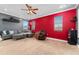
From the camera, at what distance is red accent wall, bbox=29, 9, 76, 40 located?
6.09m

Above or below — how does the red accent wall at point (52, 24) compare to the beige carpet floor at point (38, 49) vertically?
above

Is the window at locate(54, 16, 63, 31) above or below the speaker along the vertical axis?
above

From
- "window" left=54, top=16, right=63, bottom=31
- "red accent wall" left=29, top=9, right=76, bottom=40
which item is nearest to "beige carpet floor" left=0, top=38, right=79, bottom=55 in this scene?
"red accent wall" left=29, top=9, right=76, bottom=40

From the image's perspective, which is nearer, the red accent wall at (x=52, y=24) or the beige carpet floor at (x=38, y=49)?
the beige carpet floor at (x=38, y=49)

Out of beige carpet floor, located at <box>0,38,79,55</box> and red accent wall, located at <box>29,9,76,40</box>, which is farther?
red accent wall, located at <box>29,9,76,40</box>

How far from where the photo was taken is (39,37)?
726 centimetres

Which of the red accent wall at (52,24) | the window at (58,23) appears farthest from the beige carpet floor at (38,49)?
the window at (58,23)

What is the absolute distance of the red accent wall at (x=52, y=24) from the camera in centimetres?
609

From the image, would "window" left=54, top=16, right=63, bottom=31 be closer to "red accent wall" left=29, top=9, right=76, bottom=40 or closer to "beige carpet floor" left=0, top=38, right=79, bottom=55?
"red accent wall" left=29, top=9, right=76, bottom=40

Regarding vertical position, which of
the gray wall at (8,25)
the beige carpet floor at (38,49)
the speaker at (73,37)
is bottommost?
the beige carpet floor at (38,49)

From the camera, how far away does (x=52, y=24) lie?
7.75 metres

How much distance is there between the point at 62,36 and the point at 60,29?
1.88 feet

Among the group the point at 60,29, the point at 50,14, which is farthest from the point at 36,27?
the point at 60,29

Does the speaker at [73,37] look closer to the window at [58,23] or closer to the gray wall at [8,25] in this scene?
the window at [58,23]
